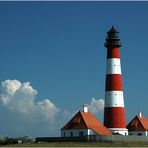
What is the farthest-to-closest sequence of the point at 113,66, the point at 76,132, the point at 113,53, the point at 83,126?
the point at 76,132
the point at 83,126
the point at 113,53
the point at 113,66

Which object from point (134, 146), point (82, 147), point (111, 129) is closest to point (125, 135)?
point (111, 129)

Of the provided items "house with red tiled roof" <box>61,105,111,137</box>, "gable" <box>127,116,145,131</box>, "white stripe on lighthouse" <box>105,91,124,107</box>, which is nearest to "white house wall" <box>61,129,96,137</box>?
"house with red tiled roof" <box>61,105,111,137</box>

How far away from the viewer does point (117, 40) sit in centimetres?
7006

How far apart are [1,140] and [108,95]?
43.7ft

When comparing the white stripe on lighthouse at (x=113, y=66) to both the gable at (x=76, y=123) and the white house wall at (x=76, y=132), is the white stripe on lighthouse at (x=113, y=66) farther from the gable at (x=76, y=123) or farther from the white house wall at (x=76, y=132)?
the white house wall at (x=76, y=132)

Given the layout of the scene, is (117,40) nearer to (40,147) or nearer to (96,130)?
(96,130)

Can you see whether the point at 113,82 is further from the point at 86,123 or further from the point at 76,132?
the point at 76,132

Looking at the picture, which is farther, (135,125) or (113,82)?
(135,125)

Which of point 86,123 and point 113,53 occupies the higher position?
point 113,53

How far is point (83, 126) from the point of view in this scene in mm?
69625

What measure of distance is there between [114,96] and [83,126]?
5097mm

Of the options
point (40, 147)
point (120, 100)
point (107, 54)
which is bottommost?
point (40, 147)

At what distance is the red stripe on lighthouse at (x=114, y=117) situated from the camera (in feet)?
223

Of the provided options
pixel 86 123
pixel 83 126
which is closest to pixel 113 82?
pixel 86 123
